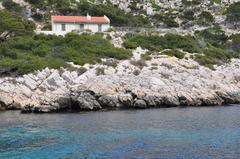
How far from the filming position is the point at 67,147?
112ft

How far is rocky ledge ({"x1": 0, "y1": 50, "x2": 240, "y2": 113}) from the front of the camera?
5806 centimetres

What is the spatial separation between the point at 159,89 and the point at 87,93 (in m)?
10.1

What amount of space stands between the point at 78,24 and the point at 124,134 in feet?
181

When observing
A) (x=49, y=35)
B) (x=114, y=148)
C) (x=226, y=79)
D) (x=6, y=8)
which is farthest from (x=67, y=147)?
(x=6, y=8)

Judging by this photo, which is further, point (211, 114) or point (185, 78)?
point (185, 78)

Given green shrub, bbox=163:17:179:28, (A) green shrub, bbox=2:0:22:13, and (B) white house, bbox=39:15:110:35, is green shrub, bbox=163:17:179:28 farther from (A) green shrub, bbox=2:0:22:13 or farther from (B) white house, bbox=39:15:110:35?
(A) green shrub, bbox=2:0:22:13

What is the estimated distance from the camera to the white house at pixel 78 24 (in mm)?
89688

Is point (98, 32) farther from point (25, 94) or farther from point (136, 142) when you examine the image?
point (136, 142)

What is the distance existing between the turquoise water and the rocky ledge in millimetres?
4020

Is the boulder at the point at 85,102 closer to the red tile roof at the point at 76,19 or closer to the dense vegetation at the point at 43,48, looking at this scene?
the dense vegetation at the point at 43,48

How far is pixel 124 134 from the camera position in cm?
3938

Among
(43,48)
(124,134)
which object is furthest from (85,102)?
(43,48)

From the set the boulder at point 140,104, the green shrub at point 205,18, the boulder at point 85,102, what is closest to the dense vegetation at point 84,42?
the green shrub at point 205,18

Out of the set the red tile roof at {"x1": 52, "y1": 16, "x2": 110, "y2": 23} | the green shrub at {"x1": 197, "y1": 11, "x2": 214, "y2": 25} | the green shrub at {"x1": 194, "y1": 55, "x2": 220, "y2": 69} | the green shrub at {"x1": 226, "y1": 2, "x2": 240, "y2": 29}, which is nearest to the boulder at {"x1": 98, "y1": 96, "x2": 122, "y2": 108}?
the green shrub at {"x1": 194, "y1": 55, "x2": 220, "y2": 69}
